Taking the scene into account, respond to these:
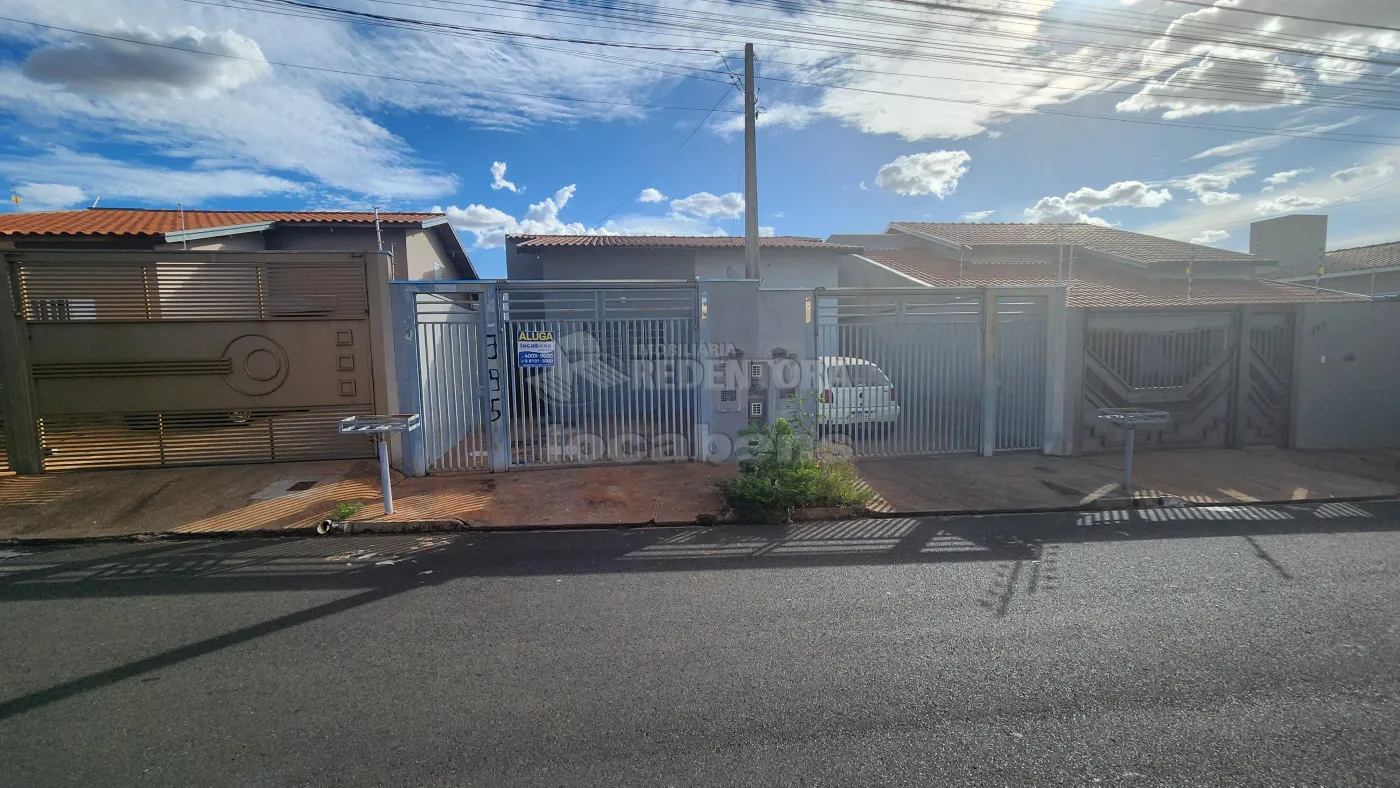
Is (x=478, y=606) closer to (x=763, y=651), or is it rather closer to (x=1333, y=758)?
(x=763, y=651)

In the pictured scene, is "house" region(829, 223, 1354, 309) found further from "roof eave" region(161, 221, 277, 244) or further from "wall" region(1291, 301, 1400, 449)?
"roof eave" region(161, 221, 277, 244)

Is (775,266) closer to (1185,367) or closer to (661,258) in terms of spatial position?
(661,258)

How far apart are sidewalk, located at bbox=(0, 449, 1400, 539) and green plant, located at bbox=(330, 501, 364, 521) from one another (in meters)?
0.09

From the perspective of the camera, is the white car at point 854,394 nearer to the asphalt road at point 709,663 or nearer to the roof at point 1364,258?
the asphalt road at point 709,663

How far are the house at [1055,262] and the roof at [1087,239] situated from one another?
0.10ft

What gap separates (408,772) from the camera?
240 centimetres

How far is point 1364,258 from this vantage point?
21.4 m

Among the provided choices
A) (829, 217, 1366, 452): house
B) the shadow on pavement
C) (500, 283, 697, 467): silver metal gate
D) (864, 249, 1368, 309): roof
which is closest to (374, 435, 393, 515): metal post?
the shadow on pavement

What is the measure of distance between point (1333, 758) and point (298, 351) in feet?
31.2

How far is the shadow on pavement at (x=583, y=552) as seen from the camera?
4.38 meters

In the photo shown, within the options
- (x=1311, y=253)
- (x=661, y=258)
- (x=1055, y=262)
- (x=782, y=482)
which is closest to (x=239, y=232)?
(x=661, y=258)

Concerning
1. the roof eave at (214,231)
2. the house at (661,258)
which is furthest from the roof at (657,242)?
the roof eave at (214,231)

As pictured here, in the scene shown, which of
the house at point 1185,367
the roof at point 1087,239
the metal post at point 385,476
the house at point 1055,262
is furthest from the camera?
the roof at point 1087,239

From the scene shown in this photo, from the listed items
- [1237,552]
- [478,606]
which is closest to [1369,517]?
[1237,552]
